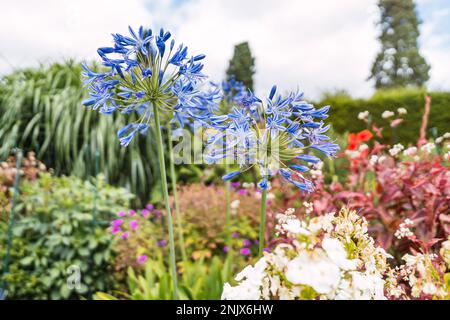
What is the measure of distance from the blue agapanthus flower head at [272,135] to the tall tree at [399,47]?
15405 millimetres

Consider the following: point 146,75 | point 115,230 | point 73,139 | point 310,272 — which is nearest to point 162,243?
point 115,230

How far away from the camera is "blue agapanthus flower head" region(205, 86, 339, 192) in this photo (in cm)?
110

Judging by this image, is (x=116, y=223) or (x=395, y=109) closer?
(x=116, y=223)

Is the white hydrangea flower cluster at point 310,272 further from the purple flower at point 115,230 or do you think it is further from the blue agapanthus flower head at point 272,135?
the purple flower at point 115,230

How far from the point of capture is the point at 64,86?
6.38m

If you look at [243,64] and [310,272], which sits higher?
[243,64]

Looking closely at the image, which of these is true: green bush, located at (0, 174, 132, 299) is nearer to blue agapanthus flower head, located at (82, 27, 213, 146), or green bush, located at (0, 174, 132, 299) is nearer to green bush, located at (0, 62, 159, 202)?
green bush, located at (0, 62, 159, 202)

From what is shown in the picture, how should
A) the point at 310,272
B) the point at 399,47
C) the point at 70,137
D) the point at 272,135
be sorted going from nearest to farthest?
1. the point at 310,272
2. the point at 272,135
3. the point at 70,137
4. the point at 399,47

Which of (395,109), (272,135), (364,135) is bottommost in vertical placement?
(272,135)

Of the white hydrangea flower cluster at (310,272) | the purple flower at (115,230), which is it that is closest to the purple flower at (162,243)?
the purple flower at (115,230)

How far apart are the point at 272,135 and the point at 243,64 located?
27.6ft

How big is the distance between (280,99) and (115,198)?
9.97 ft

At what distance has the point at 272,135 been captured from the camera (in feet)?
3.71

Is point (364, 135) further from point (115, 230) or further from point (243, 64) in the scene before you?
point (243, 64)
